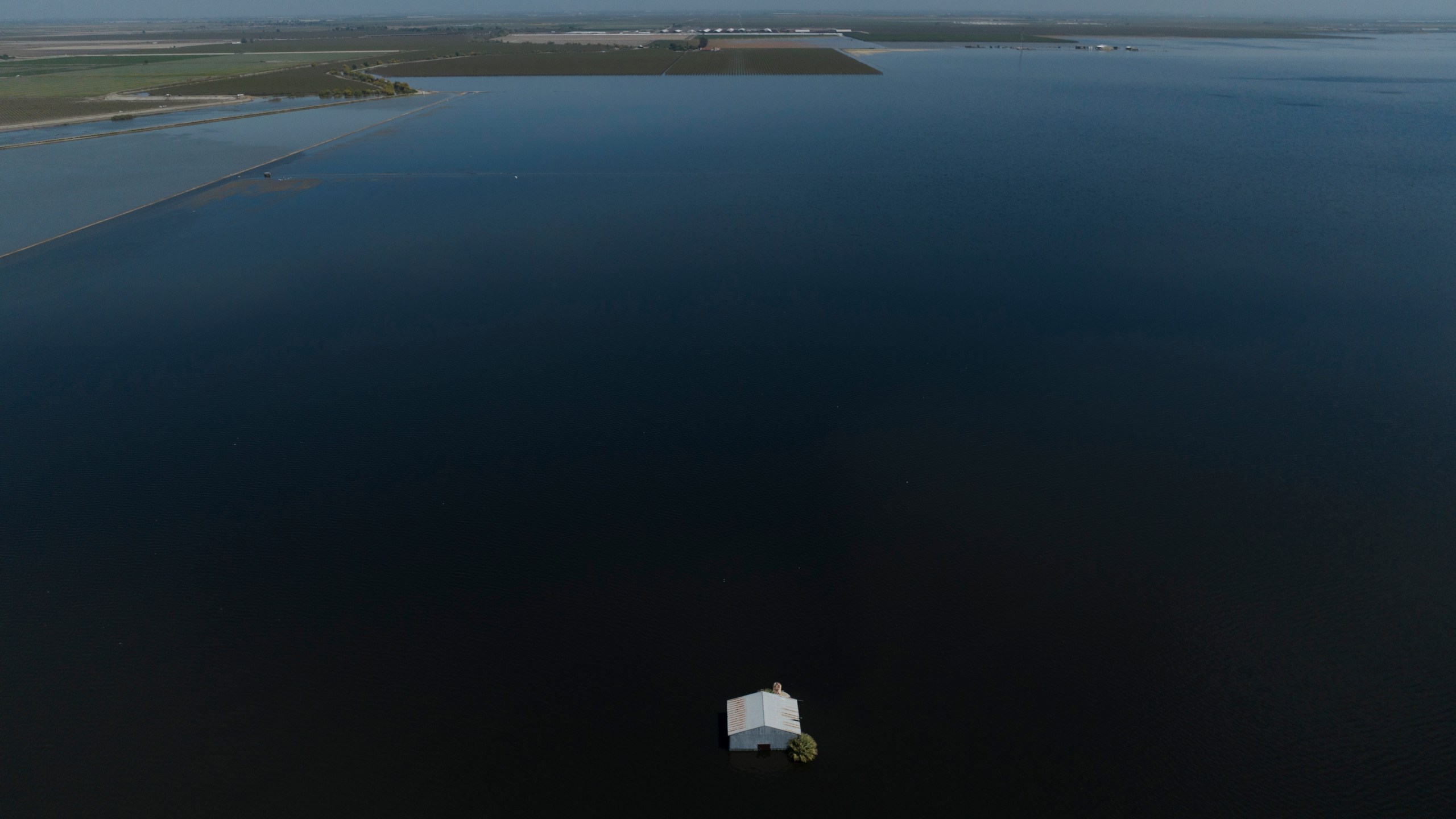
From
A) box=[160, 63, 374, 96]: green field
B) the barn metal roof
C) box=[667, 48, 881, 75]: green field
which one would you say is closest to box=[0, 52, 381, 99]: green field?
box=[160, 63, 374, 96]: green field

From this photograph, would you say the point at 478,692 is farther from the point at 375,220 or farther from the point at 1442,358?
the point at 375,220

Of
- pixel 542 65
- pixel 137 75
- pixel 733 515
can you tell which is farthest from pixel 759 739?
pixel 137 75

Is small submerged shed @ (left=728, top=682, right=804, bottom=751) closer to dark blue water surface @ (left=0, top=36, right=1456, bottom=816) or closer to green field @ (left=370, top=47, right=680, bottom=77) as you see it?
dark blue water surface @ (left=0, top=36, right=1456, bottom=816)

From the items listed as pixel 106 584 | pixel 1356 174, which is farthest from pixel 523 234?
pixel 1356 174

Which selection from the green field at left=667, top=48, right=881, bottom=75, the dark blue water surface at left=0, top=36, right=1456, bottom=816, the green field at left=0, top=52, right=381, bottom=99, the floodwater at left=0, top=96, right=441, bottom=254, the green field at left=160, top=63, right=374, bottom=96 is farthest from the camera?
the green field at left=667, top=48, right=881, bottom=75

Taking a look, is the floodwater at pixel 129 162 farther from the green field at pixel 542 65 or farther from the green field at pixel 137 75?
the green field at pixel 542 65

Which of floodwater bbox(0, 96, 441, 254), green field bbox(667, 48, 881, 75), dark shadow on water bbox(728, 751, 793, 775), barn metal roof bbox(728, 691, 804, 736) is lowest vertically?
dark shadow on water bbox(728, 751, 793, 775)

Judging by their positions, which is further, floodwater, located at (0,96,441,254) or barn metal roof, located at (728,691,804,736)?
floodwater, located at (0,96,441,254)

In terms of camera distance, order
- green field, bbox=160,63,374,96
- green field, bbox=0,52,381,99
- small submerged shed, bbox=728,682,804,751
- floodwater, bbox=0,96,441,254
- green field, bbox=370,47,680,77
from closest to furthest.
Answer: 1. small submerged shed, bbox=728,682,804,751
2. floodwater, bbox=0,96,441,254
3. green field, bbox=0,52,381,99
4. green field, bbox=160,63,374,96
5. green field, bbox=370,47,680,77
